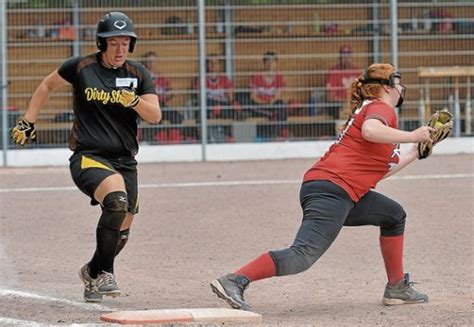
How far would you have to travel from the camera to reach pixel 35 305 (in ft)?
25.6

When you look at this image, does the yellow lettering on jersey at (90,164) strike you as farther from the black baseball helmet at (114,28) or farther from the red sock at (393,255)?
the red sock at (393,255)

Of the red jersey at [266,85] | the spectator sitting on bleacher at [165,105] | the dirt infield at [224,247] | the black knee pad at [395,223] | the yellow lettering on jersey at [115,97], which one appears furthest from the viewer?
the red jersey at [266,85]

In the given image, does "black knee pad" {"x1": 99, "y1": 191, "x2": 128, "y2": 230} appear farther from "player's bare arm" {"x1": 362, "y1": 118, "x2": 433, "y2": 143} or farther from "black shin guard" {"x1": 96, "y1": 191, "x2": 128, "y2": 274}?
"player's bare arm" {"x1": 362, "y1": 118, "x2": 433, "y2": 143}

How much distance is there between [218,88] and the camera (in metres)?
18.2

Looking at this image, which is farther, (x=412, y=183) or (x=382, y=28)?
(x=382, y=28)

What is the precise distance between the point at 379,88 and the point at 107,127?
179 cm

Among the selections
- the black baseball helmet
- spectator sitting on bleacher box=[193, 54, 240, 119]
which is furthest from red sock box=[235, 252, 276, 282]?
spectator sitting on bleacher box=[193, 54, 240, 119]

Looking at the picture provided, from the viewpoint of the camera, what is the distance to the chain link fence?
697 inches

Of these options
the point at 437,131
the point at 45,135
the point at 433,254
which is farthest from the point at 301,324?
the point at 45,135

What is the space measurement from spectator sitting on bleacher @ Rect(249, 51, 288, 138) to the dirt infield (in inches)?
51.3

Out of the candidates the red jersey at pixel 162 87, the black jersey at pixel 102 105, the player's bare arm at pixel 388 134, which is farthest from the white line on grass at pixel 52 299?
the red jersey at pixel 162 87

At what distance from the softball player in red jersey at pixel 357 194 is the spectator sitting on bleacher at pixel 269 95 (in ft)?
34.5

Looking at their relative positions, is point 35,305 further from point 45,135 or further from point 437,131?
point 45,135

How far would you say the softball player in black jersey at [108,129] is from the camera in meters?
7.84
